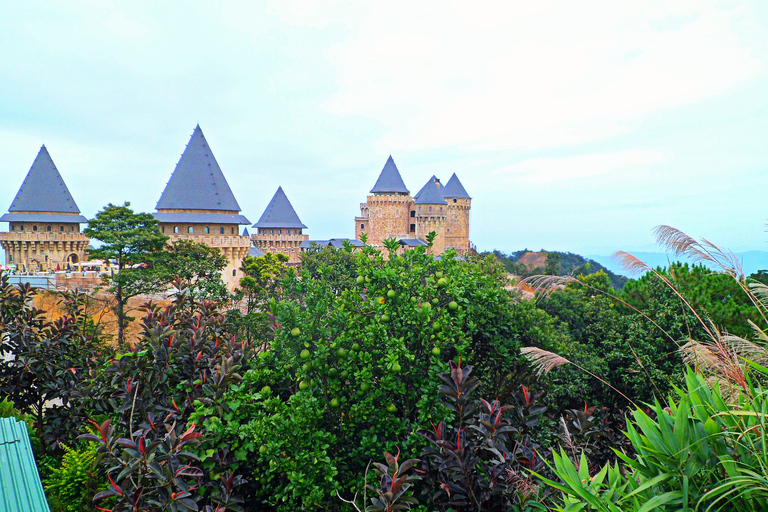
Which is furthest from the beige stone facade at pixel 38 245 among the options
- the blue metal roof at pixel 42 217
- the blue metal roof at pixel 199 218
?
the blue metal roof at pixel 199 218

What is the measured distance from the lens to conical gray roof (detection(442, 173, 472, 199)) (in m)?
65.3

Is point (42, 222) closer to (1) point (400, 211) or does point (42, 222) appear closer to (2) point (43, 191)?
(2) point (43, 191)

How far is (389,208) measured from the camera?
59.3 metres


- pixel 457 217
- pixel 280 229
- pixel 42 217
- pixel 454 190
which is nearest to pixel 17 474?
pixel 42 217

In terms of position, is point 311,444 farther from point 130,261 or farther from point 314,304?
point 130,261

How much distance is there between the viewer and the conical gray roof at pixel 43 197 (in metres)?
32.8

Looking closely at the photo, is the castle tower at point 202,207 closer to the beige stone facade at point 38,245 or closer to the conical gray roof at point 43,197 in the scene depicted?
the conical gray roof at point 43,197

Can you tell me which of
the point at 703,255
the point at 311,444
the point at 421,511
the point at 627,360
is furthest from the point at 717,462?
the point at 627,360

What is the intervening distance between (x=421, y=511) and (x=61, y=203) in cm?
3746

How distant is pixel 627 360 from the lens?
1031 centimetres

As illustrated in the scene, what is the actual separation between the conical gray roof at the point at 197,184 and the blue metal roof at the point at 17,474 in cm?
2576

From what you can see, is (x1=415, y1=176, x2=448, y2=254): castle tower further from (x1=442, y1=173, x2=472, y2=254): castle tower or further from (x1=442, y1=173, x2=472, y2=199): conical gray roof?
(x1=442, y1=173, x2=472, y2=199): conical gray roof

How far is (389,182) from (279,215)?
18215 millimetres

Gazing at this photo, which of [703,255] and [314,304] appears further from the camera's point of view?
[314,304]
